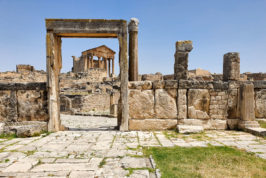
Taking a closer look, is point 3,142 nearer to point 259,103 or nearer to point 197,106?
point 197,106

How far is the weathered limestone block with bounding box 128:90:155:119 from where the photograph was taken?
566 centimetres

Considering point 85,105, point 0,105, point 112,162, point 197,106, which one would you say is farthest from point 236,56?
point 85,105

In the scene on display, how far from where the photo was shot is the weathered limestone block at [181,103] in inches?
222

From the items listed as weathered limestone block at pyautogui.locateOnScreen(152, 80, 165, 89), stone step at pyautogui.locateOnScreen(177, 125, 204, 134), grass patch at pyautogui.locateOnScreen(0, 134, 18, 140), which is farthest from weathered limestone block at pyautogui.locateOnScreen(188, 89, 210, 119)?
grass patch at pyautogui.locateOnScreen(0, 134, 18, 140)

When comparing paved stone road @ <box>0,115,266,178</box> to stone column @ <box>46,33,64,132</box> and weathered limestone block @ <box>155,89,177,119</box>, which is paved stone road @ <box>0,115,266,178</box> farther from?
weathered limestone block @ <box>155,89,177,119</box>

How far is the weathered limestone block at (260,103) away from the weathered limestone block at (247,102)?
608 millimetres

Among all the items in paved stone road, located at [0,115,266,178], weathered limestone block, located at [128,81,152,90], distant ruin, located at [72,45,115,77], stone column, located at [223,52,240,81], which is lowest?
paved stone road, located at [0,115,266,178]

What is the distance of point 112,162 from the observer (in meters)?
3.04

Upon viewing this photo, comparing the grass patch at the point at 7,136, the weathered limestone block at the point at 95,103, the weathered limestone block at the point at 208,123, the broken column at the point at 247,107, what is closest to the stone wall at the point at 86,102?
the weathered limestone block at the point at 95,103

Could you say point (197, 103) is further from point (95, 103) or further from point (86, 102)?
point (95, 103)

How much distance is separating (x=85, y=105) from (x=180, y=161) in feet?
52.4

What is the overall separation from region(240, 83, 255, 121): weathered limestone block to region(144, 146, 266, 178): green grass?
7.92ft

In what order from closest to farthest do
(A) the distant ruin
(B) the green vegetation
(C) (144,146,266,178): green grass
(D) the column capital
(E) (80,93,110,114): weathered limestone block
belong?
1. (C) (144,146,266,178): green grass
2. (B) the green vegetation
3. (D) the column capital
4. (E) (80,93,110,114): weathered limestone block
5. (A) the distant ruin

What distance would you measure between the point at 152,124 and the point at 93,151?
8.38 ft
